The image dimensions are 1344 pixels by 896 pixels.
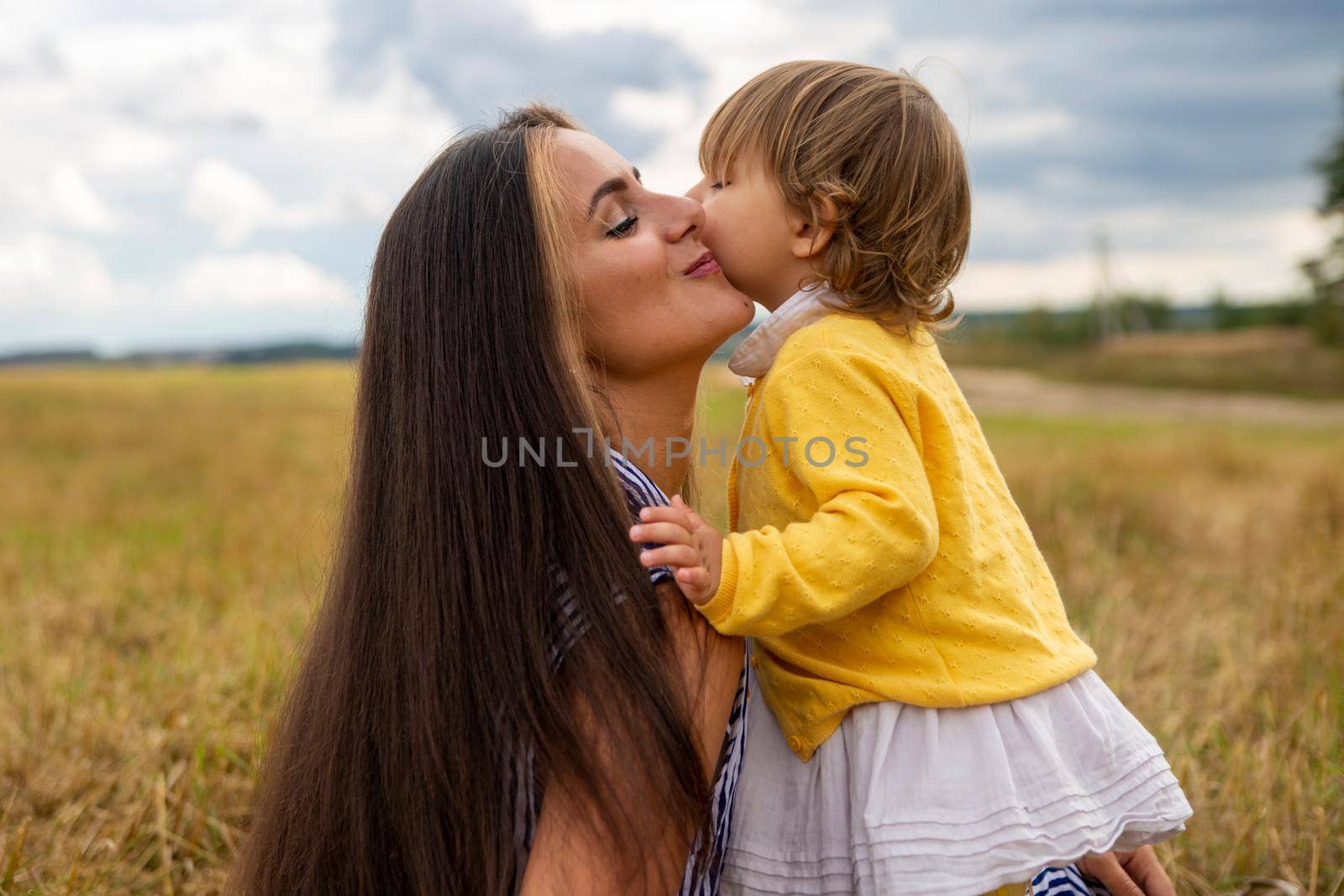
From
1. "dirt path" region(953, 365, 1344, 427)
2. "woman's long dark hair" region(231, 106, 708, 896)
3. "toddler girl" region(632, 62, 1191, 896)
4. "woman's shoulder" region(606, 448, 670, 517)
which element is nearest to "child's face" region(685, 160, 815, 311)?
"toddler girl" region(632, 62, 1191, 896)

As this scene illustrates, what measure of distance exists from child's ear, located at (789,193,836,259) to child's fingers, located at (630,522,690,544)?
656mm

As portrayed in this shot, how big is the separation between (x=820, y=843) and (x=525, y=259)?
44.1 inches

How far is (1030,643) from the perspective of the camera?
193cm

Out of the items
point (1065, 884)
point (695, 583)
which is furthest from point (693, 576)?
point (1065, 884)

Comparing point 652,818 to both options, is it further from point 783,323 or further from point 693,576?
point 783,323

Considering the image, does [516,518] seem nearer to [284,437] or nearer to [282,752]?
[282,752]

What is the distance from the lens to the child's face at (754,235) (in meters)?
2.16

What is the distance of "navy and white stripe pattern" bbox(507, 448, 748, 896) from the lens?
5.94 ft

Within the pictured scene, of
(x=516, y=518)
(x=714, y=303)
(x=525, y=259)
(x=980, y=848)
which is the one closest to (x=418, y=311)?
(x=525, y=259)

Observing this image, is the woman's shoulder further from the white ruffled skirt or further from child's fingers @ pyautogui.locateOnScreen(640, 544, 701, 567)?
the white ruffled skirt

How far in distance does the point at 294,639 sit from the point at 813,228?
2.90 metres

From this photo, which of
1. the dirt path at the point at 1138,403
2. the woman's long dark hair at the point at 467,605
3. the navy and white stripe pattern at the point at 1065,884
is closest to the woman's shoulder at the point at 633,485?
the woman's long dark hair at the point at 467,605

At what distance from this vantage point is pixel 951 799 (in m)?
1.82

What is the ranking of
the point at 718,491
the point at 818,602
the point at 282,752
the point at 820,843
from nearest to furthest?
the point at 818,602
the point at 820,843
the point at 282,752
the point at 718,491
